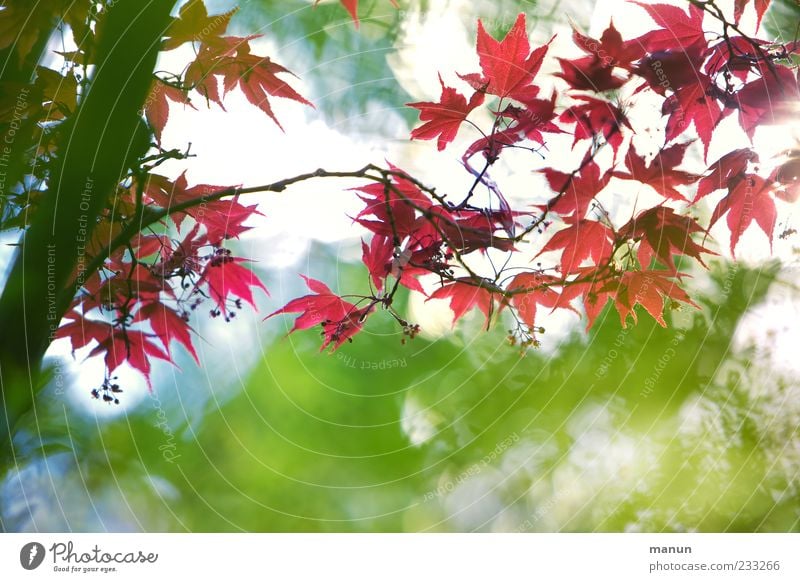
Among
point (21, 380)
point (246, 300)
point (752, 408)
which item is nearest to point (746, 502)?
point (752, 408)

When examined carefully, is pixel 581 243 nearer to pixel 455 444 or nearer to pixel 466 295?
pixel 466 295

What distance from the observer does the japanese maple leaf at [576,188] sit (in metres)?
0.49

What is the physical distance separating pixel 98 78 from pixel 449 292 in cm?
32

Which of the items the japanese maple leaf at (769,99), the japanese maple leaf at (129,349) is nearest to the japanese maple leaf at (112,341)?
the japanese maple leaf at (129,349)

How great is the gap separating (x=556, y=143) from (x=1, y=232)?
47 cm

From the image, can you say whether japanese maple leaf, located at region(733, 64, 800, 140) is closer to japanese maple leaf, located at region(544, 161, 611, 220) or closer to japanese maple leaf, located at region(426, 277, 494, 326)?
japanese maple leaf, located at region(544, 161, 611, 220)

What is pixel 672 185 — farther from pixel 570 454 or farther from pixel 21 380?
→ pixel 21 380

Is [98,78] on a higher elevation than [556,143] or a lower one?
higher

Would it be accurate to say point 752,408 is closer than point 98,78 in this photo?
No

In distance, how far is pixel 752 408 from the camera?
2.11 feet

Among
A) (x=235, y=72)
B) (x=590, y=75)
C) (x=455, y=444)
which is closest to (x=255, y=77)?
(x=235, y=72)

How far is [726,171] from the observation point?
530 millimetres
